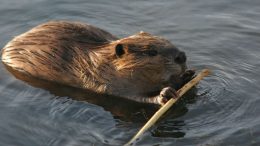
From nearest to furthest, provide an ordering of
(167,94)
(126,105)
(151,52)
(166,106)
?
(166,106), (167,94), (151,52), (126,105)

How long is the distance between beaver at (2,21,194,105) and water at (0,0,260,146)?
0.27m

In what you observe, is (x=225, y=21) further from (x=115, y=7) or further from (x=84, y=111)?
(x=84, y=111)

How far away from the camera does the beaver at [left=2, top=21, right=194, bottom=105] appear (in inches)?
269

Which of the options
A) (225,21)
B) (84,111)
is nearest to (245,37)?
(225,21)

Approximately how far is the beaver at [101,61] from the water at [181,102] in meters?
0.27

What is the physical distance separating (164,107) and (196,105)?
0.56 metres

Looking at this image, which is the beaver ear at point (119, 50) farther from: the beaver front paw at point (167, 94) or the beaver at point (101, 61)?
the beaver front paw at point (167, 94)

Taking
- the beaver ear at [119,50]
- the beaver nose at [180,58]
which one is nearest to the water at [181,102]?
the beaver nose at [180,58]

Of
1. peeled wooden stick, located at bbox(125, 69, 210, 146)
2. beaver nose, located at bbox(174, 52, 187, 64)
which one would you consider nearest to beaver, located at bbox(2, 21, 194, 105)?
beaver nose, located at bbox(174, 52, 187, 64)

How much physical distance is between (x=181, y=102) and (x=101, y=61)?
1.07m

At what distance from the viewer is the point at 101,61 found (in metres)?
7.21

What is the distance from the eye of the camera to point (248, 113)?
6543 millimetres

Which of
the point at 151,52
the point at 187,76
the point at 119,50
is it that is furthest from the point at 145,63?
the point at 187,76

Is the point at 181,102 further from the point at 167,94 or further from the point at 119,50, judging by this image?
the point at 119,50
